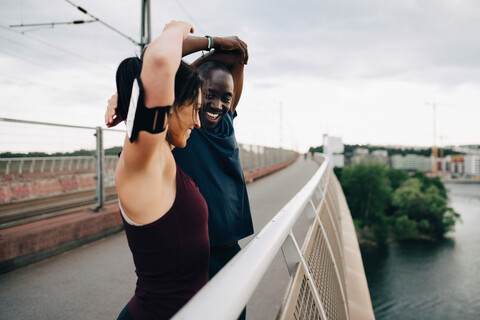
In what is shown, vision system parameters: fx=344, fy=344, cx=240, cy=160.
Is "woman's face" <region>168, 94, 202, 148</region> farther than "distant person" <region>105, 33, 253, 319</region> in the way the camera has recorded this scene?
No

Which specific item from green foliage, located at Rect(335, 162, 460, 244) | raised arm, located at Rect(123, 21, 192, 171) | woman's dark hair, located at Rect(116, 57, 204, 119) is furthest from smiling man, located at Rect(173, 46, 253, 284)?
green foliage, located at Rect(335, 162, 460, 244)

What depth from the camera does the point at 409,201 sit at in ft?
232

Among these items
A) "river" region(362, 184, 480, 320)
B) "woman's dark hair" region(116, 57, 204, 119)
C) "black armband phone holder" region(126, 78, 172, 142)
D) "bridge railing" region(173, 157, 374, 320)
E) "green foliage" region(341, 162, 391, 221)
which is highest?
"woman's dark hair" region(116, 57, 204, 119)

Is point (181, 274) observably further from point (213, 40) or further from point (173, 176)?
point (213, 40)

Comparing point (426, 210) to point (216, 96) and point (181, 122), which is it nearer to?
point (216, 96)

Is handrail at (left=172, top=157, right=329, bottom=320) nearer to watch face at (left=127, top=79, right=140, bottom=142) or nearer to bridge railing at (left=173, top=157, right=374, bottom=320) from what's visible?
bridge railing at (left=173, top=157, right=374, bottom=320)

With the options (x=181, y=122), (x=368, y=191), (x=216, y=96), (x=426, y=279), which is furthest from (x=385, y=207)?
(x=181, y=122)

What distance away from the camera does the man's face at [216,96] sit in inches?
75.8

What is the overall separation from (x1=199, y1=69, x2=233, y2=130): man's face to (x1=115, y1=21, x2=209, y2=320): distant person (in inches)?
29.6

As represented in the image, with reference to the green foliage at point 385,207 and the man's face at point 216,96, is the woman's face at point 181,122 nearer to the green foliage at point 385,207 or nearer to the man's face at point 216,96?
the man's face at point 216,96

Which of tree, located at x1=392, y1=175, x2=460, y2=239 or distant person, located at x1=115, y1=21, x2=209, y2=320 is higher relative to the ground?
distant person, located at x1=115, y1=21, x2=209, y2=320

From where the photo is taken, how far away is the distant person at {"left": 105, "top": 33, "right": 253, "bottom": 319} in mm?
1651

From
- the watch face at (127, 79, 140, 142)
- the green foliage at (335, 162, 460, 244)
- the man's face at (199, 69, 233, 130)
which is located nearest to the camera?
the watch face at (127, 79, 140, 142)

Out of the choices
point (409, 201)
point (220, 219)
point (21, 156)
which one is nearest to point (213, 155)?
point (220, 219)
